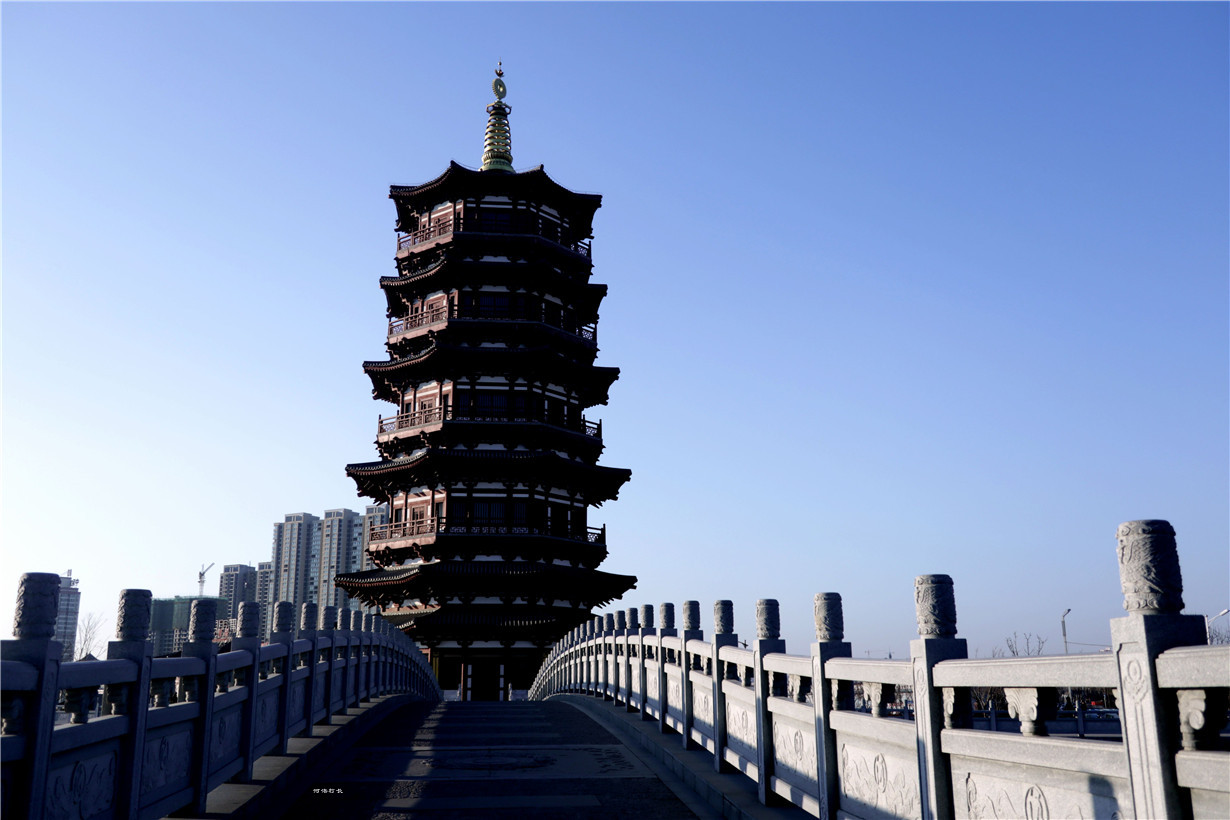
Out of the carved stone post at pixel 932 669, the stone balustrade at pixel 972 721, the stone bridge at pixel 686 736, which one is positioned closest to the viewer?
the stone balustrade at pixel 972 721

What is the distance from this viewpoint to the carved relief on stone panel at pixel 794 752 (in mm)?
7258

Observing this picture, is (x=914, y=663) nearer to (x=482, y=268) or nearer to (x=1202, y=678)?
(x=1202, y=678)

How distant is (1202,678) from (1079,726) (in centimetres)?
2022

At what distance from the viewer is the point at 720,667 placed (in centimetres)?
983

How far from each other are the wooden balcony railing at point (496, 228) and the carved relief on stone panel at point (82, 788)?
2958cm

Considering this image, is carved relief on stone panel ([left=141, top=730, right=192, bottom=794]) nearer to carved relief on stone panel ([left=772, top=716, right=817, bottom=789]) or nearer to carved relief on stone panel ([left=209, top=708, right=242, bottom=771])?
carved relief on stone panel ([left=209, top=708, right=242, bottom=771])

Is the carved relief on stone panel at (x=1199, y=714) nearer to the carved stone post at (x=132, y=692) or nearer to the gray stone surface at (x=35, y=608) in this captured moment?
the gray stone surface at (x=35, y=608)

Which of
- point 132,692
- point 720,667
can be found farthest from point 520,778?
point 132,692

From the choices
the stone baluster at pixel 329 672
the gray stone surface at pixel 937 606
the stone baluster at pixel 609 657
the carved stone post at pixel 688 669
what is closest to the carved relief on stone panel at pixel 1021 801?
the gray stone surface at pixel 937 606

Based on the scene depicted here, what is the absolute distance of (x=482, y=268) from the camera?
1345 inches

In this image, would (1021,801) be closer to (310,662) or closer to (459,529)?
(310,662)

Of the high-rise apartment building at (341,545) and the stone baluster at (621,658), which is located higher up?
the high-rise apartment building at (341,545)

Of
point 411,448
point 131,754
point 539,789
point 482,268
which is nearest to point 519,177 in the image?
Answer: point 482,268

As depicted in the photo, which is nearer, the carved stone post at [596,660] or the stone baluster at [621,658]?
the stone baluster at [621,658]
